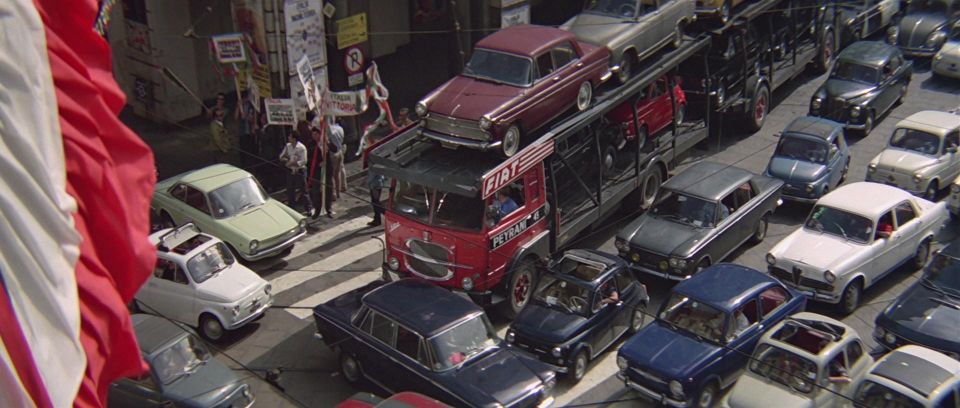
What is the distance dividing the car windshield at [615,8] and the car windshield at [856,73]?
6.24 metres

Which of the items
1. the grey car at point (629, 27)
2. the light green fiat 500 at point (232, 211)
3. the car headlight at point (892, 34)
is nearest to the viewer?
the light green fiat 500 at point (232, 211)

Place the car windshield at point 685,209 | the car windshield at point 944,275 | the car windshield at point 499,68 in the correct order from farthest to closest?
the car windshield at point 685,209 → the car windshield at point 499,68 → the car windshield at point 944,275

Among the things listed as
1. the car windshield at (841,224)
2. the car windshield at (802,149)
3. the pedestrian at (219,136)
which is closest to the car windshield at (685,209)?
the car windshield at (841,224)

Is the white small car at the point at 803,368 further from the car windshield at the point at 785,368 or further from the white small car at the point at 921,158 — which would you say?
the white small car at the point at 921,158

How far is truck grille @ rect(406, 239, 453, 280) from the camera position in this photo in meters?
15.5

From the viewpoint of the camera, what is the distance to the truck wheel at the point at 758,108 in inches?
872

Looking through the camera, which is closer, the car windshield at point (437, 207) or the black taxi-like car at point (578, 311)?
the black taxi-like car at point (578, 311)

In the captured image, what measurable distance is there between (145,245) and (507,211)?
32.1ft

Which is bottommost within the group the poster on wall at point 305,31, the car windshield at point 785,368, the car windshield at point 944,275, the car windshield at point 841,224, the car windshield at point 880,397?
the car windshield at point 880,397

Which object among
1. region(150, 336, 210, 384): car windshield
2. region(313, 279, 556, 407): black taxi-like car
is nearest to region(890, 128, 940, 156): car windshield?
region(313, 279, 556, 407): black taxi-like car

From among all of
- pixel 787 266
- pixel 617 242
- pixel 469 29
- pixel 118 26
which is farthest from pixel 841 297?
pixel 118 26

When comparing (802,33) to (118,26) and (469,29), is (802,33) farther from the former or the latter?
(118,26)

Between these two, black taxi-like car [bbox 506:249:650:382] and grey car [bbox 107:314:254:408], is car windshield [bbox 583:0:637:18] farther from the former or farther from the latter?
grey car [bbox 107:314:254:408]

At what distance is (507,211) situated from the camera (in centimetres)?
1552
